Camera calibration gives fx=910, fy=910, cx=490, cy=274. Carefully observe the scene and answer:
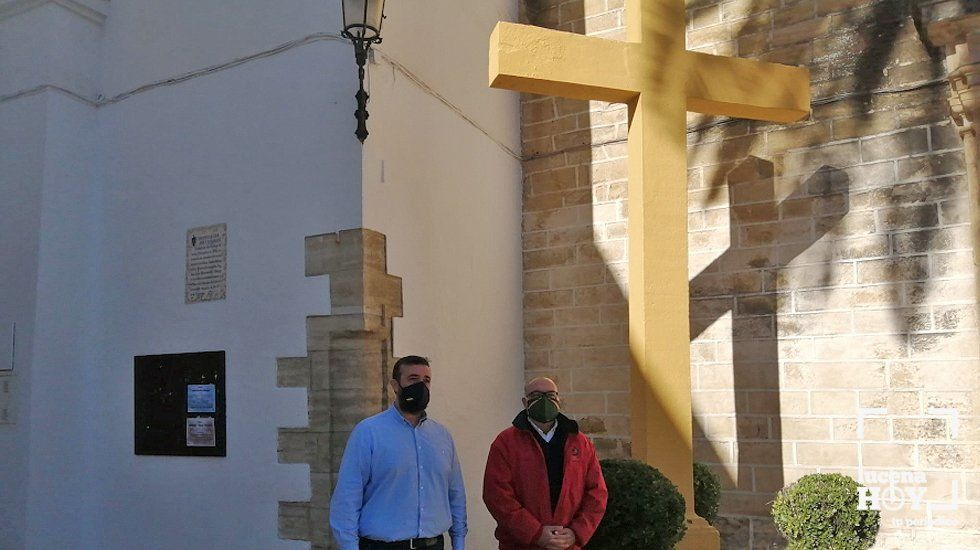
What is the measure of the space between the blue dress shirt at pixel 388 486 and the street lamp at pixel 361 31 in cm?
182

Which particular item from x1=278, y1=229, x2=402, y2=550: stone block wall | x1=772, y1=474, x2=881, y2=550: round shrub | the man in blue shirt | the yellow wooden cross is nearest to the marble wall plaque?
x1=278, y1=229, x2=402, y2=550: stone block wall

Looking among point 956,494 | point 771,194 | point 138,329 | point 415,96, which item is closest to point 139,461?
point 138,329

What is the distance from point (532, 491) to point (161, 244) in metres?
2.83

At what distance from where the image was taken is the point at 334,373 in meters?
4.58

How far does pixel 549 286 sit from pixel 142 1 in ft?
10.6

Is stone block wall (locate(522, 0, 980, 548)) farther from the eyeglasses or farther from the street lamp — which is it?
the eyeglasses

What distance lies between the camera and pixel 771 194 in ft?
19.2

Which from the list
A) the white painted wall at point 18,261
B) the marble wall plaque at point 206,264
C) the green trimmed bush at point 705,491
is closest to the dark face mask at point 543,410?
the green trimmed bush at point 705,491

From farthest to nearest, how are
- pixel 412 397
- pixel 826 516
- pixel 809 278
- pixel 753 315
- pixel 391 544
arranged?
pixel 753 315 → pixel 809 278 → pixel 826 516 → pixel 412 397 → pixel 391 544

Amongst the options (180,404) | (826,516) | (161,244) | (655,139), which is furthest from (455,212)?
(826,516)

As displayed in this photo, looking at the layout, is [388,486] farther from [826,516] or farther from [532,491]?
[826,516]

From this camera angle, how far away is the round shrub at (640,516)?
372 cm

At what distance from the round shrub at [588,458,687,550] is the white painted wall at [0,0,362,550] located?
1.63m

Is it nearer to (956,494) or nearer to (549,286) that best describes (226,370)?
(549,286)
